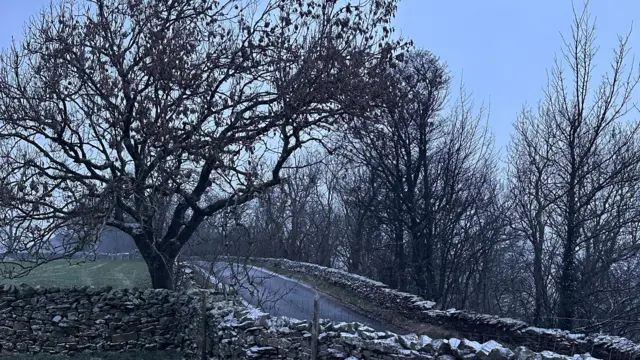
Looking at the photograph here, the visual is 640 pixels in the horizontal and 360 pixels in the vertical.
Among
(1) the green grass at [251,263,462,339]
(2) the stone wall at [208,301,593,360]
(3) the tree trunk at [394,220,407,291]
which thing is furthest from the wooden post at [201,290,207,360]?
(3) the tree trunk at [394,220,407,291]

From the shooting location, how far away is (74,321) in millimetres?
13461

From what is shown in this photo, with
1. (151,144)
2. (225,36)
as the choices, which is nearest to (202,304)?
(151,144)

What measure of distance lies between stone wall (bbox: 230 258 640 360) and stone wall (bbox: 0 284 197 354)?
21.8 ft

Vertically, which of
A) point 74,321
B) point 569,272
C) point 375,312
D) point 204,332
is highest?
point 569,272

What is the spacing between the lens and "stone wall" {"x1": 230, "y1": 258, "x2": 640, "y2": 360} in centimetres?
977

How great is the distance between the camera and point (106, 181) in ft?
45.2

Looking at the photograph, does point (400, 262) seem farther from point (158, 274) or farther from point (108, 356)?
point (108, 356)

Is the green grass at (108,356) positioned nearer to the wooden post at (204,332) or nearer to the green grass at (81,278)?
the wooden post at (204,332)

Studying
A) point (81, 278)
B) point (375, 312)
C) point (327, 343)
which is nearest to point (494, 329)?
point (327, 343)

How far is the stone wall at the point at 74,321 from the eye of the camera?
529 inches

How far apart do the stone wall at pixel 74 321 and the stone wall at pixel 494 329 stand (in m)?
6.66

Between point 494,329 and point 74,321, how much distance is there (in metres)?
9.72

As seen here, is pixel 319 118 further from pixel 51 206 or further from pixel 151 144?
pixel 51 206

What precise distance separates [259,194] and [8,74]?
6.90 m
